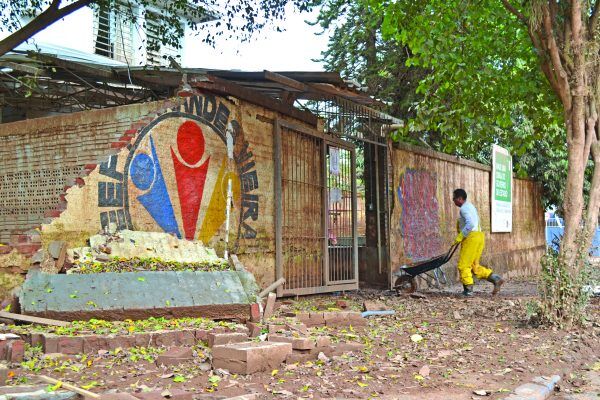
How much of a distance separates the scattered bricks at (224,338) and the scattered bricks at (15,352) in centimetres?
150

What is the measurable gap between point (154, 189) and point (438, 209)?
334 inches

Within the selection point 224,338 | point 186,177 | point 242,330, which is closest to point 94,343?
point 224,338

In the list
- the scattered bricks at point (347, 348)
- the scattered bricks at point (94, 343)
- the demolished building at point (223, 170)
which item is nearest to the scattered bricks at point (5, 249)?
the demolished building at point (223, 170)

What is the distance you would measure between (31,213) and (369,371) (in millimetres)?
5080

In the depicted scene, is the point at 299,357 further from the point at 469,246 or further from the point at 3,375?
the point at 469,246

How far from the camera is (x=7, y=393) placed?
11.3ft

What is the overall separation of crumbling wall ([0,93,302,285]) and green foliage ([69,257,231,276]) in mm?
476

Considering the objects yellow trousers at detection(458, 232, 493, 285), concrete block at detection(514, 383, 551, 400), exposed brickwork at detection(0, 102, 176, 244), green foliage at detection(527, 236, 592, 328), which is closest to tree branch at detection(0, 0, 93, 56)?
exposed brickwork at detection(0, 102, 176, 244)

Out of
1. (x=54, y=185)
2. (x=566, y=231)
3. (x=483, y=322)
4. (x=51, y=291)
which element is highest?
(x=54, y=185)

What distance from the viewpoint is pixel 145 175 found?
707cm

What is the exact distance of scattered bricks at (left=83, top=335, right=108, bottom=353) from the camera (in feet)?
16.0

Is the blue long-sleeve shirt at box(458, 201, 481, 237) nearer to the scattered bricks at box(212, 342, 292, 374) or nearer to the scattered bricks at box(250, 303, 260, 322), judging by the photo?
the scattered bricks at box(250, 303, 260, 322)

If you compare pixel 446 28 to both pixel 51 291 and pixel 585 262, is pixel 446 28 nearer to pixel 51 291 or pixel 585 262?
pixel 585 262

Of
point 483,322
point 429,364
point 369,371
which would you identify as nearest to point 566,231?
point 483,322
